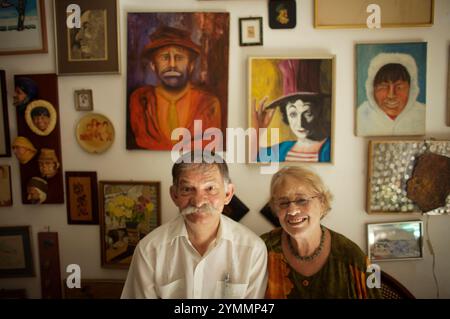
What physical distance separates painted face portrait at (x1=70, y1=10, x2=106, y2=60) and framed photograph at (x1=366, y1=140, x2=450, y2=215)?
108cm

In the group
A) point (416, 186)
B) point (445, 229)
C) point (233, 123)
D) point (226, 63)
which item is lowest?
point (445, 229)

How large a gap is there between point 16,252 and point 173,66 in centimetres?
100

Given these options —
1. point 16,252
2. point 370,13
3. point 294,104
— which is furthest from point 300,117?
point 16,252

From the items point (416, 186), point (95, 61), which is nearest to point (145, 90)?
point (95, 61)

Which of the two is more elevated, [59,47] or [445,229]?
[59,47]

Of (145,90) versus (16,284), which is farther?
(16,284)

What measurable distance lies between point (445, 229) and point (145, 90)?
1.27m

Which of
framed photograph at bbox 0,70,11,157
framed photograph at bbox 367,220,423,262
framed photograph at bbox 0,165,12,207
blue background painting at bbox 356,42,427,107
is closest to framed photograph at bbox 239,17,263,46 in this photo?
blue background painting at bbox 356,42,427,107

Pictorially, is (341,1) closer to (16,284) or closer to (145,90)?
(145,90)

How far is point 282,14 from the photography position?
94 centimetres

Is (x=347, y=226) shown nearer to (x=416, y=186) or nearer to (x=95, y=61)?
(x=416, y=186)

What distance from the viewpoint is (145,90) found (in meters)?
0.97

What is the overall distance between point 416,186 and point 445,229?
0.22 metres

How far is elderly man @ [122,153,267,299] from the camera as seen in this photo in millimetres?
882
